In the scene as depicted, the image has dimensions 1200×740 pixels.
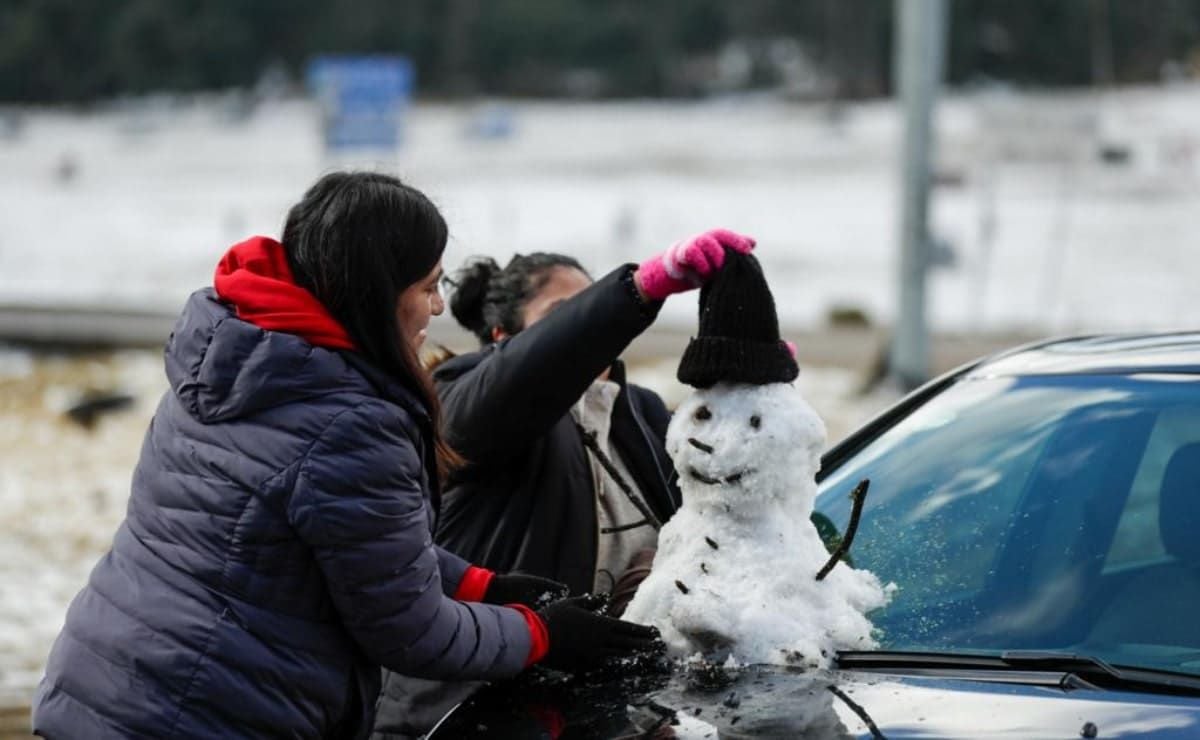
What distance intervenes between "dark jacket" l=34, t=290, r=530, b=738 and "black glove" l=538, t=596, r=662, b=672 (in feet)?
0.56

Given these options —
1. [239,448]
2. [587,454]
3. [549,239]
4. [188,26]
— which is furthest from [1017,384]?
[188,26]

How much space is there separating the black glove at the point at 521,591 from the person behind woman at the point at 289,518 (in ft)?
0.74

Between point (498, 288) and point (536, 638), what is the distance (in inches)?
42.5

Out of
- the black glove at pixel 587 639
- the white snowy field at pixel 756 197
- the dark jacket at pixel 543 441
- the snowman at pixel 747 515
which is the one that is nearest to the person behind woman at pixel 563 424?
the dark jacket at pixel 543 441

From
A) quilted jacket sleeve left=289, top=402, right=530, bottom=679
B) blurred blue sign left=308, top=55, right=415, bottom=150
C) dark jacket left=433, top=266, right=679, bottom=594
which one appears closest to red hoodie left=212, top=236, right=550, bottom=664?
quilted jacket sleeve left=289, top=402, right=530, bottom=679

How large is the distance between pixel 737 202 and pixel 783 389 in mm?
40178

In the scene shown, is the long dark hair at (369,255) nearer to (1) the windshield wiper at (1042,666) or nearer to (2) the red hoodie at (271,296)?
(2) the red hoodie at (271,296)

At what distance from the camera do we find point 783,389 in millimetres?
2797

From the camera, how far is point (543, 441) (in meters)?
3.29

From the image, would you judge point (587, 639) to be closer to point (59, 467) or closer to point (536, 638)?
point (536, 638)

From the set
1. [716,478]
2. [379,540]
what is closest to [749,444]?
[716,478]

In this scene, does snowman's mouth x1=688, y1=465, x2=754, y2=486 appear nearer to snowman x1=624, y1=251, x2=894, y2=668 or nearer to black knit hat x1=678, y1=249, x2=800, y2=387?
snowman x1=624, y1=251, x2=894, y2=668

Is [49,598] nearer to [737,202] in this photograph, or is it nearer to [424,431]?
[424,431]

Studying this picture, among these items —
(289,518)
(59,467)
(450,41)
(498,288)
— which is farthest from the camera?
(450,41)
